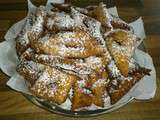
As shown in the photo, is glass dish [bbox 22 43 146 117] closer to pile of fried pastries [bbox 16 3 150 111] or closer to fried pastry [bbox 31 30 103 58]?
pile of fried pastries [bbox 16 3 150 111]

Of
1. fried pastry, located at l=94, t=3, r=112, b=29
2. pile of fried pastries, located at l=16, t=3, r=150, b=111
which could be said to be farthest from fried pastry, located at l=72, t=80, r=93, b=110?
fried pastry, located at l=94, t=3, r=112, b=29

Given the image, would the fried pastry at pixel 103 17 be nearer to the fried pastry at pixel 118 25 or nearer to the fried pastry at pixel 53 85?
the fried pastry at pixel 118 25

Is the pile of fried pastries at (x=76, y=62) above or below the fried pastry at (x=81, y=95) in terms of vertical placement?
above

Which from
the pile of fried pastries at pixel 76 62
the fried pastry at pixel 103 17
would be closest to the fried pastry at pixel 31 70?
the pile of fried pastries at pixel 76 62

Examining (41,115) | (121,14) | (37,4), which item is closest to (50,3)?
(37,4)

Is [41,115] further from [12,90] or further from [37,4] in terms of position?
[37,4]

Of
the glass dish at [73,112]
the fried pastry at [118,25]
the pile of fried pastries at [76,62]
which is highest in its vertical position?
the fried pastry at [118,25]
